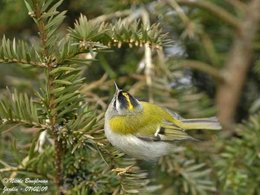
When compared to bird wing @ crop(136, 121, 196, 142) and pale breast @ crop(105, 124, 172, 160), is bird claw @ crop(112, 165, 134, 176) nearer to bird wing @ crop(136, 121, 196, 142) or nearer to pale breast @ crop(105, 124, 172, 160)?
pale breast @ crop(105, 124, 172, 160)

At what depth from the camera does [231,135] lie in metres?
2.10

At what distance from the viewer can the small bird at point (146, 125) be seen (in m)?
1.78

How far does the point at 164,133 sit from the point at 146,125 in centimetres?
8

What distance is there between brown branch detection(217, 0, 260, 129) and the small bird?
244mm

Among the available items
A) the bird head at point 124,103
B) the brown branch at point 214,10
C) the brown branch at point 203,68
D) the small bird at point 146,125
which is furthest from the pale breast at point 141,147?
the brown branch at point 214,10

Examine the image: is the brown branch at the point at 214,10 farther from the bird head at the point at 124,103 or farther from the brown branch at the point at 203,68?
the bird head at the point at 124,103

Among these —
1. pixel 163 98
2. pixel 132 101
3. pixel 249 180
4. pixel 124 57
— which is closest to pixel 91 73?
pixel 124 57

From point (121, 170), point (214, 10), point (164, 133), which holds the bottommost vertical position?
point (164, 133)

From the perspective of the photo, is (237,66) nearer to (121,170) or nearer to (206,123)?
(206,123)

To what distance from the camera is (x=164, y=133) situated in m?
1.95

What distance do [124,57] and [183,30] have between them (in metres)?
0.30

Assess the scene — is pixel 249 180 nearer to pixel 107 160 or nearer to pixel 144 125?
pixel 144 125

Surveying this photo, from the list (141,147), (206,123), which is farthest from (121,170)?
(206,123)

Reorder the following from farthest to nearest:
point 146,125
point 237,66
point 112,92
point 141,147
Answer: point 237,66 < point 112,92 < point 146,125 < point 141,147
